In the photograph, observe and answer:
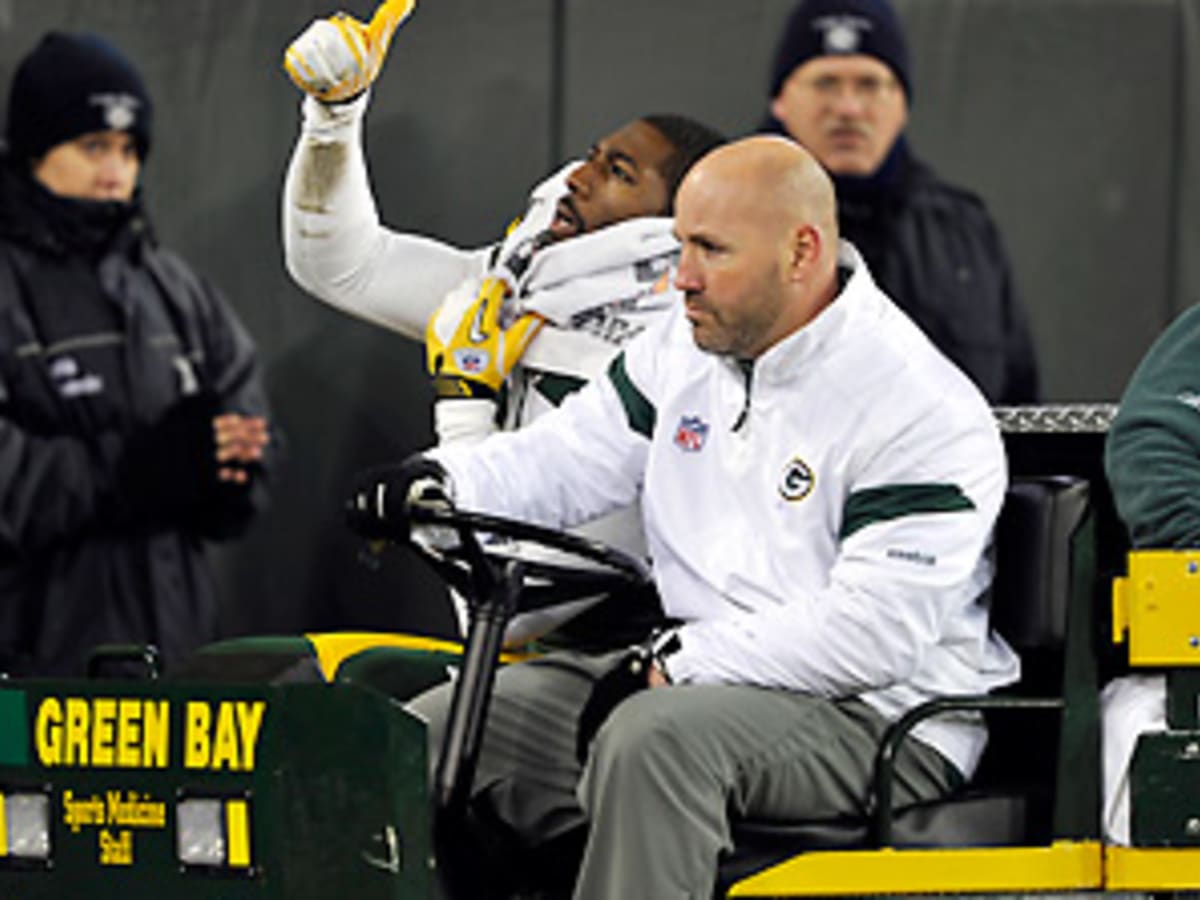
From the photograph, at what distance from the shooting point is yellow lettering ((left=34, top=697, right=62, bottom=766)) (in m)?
3.99

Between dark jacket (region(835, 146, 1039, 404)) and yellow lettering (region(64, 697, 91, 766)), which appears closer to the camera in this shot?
yellow lettering (region(64, 697, 91, 766))

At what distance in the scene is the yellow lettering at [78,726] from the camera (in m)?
3.98

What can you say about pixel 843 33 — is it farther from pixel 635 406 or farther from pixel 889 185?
pixel 635 406

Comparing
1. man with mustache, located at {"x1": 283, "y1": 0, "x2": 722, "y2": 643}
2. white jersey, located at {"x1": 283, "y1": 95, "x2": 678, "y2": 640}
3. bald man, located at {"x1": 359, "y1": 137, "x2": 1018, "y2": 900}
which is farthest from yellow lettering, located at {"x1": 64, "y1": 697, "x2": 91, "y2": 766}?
man with mustache, located at {"x1": 283, "y1": 0, "x2": 722, "y2": 643}

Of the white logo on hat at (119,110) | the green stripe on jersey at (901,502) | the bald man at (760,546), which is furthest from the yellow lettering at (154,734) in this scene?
the white logo on hat at (119,110)

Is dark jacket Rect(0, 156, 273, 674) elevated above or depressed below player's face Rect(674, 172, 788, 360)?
below

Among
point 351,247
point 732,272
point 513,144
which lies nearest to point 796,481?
point 732,272

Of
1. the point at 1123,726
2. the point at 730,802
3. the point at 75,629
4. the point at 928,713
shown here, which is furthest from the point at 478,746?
the point at 75,629

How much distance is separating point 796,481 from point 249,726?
2.98ft

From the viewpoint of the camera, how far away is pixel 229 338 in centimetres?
722

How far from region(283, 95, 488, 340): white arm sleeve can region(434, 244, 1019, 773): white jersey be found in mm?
821

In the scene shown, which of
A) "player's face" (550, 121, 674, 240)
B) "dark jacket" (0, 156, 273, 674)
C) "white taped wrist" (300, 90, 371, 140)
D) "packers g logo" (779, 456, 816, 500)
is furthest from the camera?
"dark jacket" (0, 156, 273, 674)

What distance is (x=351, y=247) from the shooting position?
543cm

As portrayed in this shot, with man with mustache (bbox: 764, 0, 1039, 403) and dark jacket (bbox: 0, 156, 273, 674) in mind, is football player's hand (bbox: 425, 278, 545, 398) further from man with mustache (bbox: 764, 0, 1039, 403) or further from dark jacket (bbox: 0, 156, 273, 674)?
man with mustache (bbox: 764, 0, 1039, 403)
